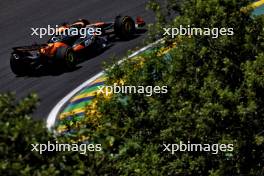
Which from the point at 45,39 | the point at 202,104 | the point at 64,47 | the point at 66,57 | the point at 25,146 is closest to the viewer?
the point at 25,146

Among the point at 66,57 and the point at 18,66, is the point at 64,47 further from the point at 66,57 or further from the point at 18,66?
the point at 18,66

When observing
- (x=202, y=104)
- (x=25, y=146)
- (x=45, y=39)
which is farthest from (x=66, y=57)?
(x=25, y=146)

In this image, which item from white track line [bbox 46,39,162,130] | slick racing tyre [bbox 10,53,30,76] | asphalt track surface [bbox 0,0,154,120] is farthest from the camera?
slick racing tyre [bbox 10,53,30,76]

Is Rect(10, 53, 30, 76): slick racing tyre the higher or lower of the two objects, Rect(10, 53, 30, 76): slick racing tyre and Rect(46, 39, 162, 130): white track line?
the higher

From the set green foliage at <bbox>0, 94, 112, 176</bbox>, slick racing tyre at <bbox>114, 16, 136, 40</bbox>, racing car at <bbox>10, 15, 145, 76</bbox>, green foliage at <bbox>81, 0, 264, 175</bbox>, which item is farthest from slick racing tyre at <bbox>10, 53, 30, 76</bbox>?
green foliage at <bbox>0, 94, 112, 176</bbox>

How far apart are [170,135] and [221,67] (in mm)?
1364

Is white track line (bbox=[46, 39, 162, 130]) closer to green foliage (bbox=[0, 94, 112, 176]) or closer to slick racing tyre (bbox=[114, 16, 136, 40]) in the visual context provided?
slick racing tyre (bbox=[114, 16, 136, 40])

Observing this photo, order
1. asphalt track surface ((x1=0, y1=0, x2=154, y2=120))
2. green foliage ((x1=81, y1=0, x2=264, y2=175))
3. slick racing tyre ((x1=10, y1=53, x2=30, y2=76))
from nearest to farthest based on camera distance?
green foliage ((x1=81, y1=0, x2=264, y2=175)), asphalt track surface ((x1=0, y1=0, x2=154, y2=120)), slick racing tyre ((x1=10, y1=53, x2=30, y2=76))

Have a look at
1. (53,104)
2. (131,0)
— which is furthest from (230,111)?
(131,0)

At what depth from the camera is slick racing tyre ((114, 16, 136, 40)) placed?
2330cm

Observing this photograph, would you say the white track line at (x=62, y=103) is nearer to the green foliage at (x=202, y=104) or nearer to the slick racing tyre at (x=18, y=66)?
the slick racing tyre at (x=18, y=66)

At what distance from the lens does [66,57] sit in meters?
21.2

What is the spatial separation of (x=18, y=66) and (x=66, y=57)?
1643mm

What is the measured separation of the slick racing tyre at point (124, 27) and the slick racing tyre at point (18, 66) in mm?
3664
